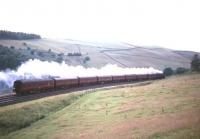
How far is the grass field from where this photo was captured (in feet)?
74.8

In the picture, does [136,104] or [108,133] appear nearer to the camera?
[108,133]

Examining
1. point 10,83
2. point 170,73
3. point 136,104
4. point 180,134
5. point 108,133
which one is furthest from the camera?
point 170,73

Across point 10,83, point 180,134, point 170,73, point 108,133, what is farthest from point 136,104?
point 170,73

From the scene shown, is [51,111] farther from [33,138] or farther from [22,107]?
[33,138]

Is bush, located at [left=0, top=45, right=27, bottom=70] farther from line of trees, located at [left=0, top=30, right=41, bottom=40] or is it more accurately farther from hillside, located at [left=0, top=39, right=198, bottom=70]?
line of trees, located at [left=0, top=30, right=41, bottom=40]

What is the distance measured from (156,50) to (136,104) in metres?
143

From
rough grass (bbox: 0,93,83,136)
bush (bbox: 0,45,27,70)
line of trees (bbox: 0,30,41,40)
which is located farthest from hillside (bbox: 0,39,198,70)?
rough grass (bbox: 0,93,83,136)

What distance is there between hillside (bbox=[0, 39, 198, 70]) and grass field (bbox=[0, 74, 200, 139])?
2811 inches

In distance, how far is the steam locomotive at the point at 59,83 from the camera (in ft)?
153

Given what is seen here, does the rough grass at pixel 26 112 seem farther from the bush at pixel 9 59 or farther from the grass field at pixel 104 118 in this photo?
the bush at pixel 9 59

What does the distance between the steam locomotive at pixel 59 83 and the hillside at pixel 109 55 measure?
148 ft

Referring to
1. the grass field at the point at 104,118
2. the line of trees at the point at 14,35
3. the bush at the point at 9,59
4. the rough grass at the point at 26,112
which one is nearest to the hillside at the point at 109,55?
the line of trees at the point at 14,35

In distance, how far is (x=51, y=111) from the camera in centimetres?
3956

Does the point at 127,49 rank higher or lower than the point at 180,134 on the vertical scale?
higher
